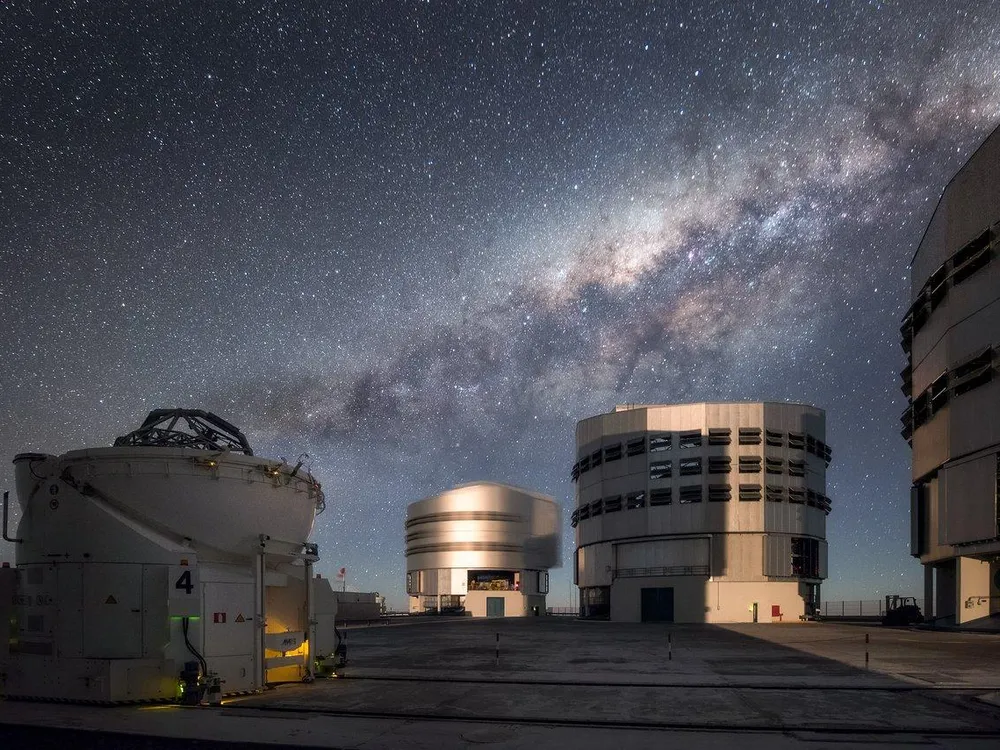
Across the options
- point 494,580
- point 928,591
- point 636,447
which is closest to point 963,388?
point 928,591

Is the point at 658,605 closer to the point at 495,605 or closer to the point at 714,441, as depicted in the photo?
the point at 714,441

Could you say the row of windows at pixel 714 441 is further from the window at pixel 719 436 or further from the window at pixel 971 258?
the window at pixel 971 258

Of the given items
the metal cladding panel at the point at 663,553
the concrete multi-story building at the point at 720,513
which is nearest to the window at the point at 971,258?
the concrete multi-story building at the point at 720,513

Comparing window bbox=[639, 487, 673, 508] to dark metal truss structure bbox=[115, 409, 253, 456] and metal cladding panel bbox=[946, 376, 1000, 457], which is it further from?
dark metal truss structure bbox=[115, 409, 253, 456]

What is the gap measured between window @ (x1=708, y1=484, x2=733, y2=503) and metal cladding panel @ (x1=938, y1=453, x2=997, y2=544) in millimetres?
16494

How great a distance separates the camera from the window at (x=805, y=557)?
63.9 m

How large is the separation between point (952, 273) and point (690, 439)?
2343cm

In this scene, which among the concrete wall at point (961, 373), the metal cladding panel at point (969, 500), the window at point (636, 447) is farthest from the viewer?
the window at point (636, 447)

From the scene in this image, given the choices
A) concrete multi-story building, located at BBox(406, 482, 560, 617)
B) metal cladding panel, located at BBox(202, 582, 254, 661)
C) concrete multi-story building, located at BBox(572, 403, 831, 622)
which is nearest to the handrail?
metal cladding panel, located at BBox(202, 582, 254, 661)

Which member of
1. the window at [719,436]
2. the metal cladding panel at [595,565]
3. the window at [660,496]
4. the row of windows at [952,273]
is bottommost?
the metal cladding panel at [595,565]

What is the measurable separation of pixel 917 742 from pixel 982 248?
4010 cm

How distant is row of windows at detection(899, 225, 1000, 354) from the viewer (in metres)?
43.6

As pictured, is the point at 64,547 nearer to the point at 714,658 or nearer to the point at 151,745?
the point at 151,745

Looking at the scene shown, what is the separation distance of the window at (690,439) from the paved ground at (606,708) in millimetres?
39756
